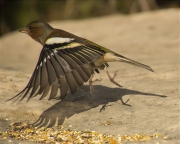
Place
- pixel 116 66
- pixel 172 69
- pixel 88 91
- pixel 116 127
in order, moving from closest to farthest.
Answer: pixel 116 127, pixel 88 91, pixel 172 69, pixel 116 66

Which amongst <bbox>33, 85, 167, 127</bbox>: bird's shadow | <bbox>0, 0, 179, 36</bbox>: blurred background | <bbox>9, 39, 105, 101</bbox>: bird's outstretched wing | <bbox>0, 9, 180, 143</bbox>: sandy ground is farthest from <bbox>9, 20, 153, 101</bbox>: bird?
<bbox>0, 0, 179, 36</bbox>: blurred background

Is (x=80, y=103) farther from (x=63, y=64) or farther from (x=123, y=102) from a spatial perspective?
(x=63, y=64)

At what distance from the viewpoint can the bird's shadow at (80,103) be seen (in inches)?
215

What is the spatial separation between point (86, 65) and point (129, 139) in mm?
975

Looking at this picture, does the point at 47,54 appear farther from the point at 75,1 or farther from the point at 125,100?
the point at 75,1

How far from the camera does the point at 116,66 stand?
7922mm

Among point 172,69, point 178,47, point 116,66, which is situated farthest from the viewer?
point 178,47

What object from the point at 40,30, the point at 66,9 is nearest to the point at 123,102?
the point at 40,30

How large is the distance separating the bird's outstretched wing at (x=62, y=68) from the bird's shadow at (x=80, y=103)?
20.7 inches

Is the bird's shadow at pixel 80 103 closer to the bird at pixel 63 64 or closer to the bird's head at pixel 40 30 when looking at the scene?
the bird at pixel 63 64

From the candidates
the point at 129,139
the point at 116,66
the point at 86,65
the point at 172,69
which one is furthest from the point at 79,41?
the point at 116,66

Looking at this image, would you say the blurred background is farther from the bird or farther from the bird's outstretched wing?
the bird's outstretched wing

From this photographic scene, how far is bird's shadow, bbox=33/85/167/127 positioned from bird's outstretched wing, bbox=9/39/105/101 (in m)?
0.53

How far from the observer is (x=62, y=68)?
491 cm
